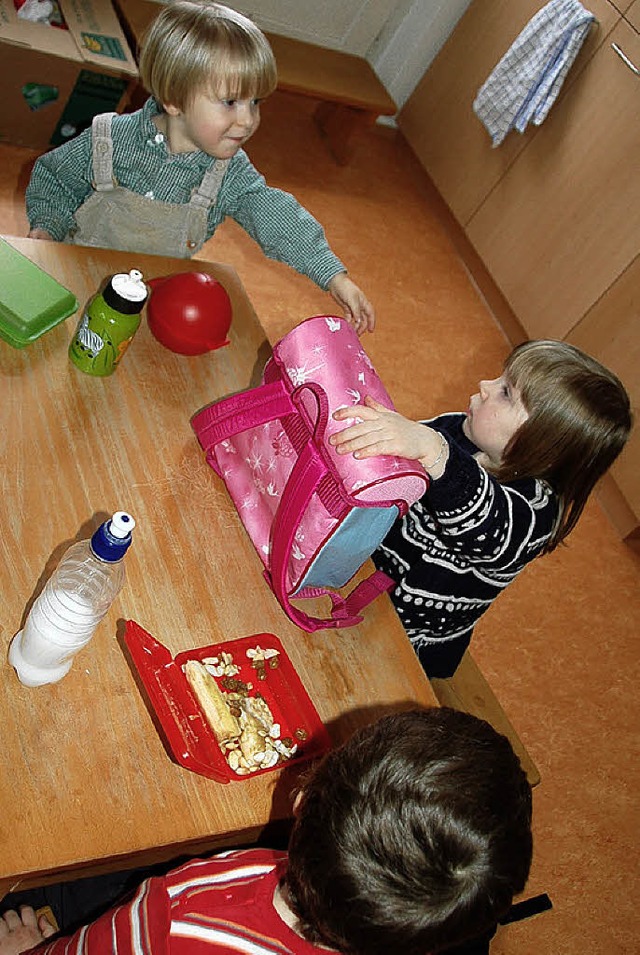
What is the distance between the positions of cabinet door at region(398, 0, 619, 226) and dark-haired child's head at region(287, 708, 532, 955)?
2.98 metres

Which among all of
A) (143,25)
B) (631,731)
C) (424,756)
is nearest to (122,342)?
(424,756)

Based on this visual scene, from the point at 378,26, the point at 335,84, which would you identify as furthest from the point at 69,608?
the point at 378,26

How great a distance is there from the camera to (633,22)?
9.43ft

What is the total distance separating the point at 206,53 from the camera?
1523mm

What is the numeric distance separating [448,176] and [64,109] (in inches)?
65.3

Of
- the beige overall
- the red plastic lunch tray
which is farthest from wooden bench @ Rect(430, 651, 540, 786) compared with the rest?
the beige overall

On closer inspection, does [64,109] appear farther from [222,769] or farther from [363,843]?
[363,843]

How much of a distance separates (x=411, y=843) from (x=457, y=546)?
60 centimetres

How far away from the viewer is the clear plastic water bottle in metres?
0.94

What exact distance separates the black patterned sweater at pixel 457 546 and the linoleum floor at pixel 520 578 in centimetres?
87

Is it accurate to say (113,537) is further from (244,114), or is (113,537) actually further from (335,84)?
(335,84)

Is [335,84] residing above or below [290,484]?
below

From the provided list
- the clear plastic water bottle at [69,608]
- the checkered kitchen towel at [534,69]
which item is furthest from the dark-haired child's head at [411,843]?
the checkered kitchen towel at [534,69]

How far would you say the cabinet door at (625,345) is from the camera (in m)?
2.88
